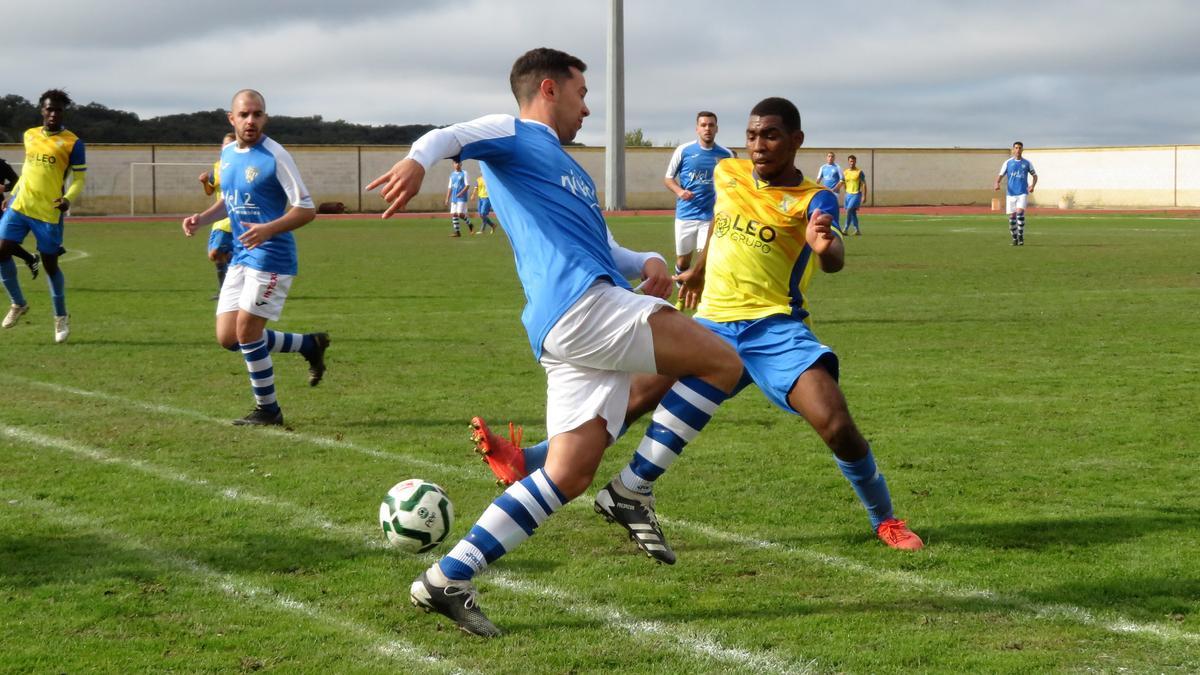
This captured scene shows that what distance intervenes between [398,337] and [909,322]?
5467 mm

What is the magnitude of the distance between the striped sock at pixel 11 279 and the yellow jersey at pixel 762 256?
32.1 feet

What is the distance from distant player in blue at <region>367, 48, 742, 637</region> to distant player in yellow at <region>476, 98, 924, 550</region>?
66cm

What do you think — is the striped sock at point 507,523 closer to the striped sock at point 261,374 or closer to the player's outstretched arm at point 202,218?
the striped sock at point 261,374

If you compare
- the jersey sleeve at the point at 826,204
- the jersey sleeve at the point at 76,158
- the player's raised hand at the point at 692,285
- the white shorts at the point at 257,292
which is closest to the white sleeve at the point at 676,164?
the jersey sleeve at the point at 76,158

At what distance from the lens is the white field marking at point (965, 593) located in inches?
183

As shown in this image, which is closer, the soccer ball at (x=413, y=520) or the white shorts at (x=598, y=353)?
the white shorts at (x=598, y=353)

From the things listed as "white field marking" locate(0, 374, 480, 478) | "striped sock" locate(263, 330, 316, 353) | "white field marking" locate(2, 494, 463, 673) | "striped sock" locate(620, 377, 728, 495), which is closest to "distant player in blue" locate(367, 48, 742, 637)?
"white field marking" locate(2, 494, 463, 673)

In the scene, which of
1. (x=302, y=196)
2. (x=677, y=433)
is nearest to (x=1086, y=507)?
(x=677, y=433)

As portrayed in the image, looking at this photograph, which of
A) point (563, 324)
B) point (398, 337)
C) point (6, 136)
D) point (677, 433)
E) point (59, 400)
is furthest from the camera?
point (6, 136)

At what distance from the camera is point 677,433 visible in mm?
5418

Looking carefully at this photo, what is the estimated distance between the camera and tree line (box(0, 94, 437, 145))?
2621 inches

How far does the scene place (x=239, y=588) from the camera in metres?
5.17

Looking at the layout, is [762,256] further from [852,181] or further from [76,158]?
[852,181]

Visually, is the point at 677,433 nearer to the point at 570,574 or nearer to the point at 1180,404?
the point at 570,574
